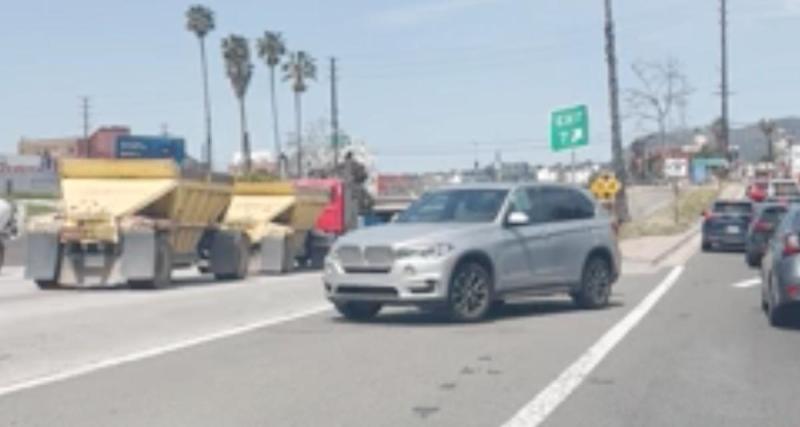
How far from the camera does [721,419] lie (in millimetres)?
11219

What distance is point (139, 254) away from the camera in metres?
26.9

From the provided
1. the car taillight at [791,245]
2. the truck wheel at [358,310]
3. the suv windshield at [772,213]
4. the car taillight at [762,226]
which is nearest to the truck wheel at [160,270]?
the truck wheel at [358,310]

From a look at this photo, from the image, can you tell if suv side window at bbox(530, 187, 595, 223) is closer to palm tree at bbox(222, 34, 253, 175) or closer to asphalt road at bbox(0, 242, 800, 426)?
asphalt road at bbox(0, 242, 800, 426)

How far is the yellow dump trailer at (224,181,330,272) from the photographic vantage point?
110 feet

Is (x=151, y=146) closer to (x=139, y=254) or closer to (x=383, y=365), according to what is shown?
(x=139, y=254)

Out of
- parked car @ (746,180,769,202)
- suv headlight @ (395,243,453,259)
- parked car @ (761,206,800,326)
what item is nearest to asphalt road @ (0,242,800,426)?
parked car @ (761,206,800,326)

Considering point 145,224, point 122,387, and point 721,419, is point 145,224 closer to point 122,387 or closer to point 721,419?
point 122,387

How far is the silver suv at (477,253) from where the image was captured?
59.7 feet

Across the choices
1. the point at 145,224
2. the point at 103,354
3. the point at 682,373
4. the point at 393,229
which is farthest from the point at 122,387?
the point at 145,224

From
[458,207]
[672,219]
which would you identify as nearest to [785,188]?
[672,219]

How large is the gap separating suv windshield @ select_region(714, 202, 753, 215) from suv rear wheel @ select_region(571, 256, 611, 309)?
2306cm

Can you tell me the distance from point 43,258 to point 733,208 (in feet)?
77.0

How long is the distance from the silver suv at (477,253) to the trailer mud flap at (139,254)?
8008 mm

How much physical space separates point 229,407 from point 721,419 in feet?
12.6
